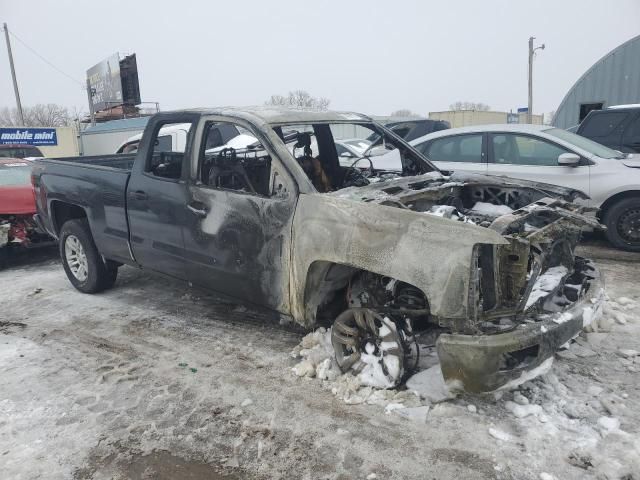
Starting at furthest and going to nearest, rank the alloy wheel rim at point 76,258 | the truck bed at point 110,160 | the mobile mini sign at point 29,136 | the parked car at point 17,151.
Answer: the mobile mini sign at point 29,136, the parked car at point 17,151, the truck bed at point 110,160, the alloy wheel rim at point 76,258

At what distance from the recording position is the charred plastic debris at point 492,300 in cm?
270

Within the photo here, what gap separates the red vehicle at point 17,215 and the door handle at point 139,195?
2963 millimetres

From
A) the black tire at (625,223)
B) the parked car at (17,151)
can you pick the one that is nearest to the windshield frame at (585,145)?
the black tire at (625,223)

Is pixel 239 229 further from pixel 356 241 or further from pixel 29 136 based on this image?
pixel 29 136

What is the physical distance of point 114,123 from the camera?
25.7 m

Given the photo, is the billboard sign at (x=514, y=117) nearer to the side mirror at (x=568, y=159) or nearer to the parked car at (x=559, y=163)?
the parked car at (x=559, y=163)

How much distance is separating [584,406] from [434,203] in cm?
169

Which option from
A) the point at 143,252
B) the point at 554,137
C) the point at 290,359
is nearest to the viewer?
the point at 290,359

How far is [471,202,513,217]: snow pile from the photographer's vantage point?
3965 millimetres

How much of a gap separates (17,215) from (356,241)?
18.8 ft

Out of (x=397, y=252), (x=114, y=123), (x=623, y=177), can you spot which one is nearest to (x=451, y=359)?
(x=397, y=252)

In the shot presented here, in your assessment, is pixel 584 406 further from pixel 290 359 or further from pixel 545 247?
pixel 290 359

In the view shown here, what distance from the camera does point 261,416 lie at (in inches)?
122

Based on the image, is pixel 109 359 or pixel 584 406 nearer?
pixel 584 406
